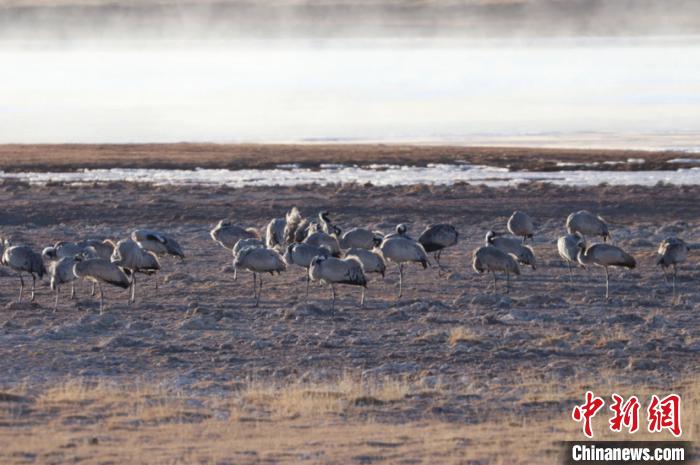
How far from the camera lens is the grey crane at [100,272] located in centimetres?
2038

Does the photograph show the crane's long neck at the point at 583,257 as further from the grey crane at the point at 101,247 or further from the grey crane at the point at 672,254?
the grey crane at the point at 101,247

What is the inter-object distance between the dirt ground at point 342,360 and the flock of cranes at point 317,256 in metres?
0.39

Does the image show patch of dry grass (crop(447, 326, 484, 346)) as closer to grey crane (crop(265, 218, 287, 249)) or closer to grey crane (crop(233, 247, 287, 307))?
grey crane (crop(233, 247, 287, 307))

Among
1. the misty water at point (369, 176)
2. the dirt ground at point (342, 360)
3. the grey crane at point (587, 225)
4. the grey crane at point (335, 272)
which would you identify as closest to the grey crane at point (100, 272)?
the dirt ground at point (342, 360)

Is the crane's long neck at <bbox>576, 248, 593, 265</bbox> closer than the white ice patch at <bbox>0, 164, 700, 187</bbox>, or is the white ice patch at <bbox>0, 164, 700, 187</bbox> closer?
the crane's long neck at <bbox>576, 248, 593, 265</bbox>

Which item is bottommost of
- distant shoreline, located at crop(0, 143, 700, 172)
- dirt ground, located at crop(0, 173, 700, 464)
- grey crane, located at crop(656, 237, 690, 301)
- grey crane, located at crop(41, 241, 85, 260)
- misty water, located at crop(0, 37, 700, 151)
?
dirt ground, located at crop(0, 173, 700, 464)

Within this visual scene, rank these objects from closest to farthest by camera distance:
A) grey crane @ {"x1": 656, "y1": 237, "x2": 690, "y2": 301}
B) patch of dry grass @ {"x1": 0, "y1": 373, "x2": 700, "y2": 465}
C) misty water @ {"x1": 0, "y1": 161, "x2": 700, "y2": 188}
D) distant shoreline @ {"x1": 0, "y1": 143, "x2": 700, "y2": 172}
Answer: patch of dry grass @ {"x1": 0, "y1": 373, "x2": 700, "y2": 465}, grey crane @ {"x1": 656, "y1": 237, "x2": 690, "y2": 301}, misty water @ {"x1": 0, "y1": 161, "x2": 700, "y2": 188}, distant shoreline @ {"x1": 0, "y1": 143, "x2": 700, "y2": 172}

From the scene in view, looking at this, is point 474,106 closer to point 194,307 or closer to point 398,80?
point 398,80

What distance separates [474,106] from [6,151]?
106ft

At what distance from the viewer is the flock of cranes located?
20.6 m

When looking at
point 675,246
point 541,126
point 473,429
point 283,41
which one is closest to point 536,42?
point 283,41

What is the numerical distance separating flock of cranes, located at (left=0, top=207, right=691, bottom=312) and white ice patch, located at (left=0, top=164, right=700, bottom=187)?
1499 cm

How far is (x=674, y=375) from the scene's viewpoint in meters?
16.5

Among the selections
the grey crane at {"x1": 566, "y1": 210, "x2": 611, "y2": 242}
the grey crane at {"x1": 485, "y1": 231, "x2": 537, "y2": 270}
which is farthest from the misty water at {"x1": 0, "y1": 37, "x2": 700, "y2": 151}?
the grey crane at {"x1": 485, "y1": 231, "x2": 537, "y2": 270}
